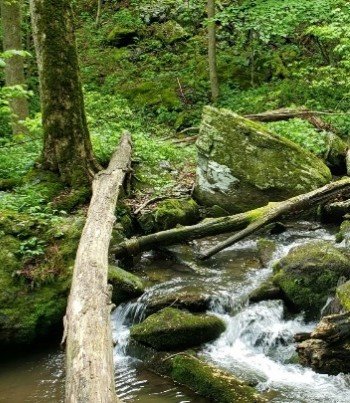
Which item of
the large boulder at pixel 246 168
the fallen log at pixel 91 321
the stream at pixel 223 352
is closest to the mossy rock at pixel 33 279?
the stream at pixel 223 352

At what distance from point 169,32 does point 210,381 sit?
62.4ft

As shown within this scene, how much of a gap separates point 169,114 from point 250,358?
12581mm

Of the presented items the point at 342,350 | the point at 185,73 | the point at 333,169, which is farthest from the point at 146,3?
the point at 342,350

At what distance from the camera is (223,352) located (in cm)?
626

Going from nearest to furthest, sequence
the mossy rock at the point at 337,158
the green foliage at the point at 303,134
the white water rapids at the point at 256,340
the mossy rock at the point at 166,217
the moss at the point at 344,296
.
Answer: the white water rapids at the point at 256,340 < the moss at the point at 344,296 < the mossy rock at the point at 166,217 < the mossy rock at the point at 337,158 < the green foliage at the point at 303,134

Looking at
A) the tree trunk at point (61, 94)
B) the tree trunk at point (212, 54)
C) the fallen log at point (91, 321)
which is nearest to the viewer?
the fallen log at point (91, 321)

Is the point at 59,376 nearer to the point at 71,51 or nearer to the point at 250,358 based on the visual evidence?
the point at 250,358

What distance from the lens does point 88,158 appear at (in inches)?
380

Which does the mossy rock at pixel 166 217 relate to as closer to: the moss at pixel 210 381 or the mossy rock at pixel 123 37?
the moss at pixel 210 381

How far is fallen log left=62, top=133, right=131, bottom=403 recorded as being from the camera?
350 centimetres

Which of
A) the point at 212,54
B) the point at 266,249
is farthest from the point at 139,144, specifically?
the point at 212,54

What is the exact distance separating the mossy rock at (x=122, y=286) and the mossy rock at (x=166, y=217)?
218 centimetres

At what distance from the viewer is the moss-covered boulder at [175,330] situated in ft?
20.5

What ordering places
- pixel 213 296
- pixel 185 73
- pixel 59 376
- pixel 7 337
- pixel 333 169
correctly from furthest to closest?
1. pixel 185 73
2. pixel 333 169
3. pixel 213 296
4. pixel 7 337
5. pixel 59 376
